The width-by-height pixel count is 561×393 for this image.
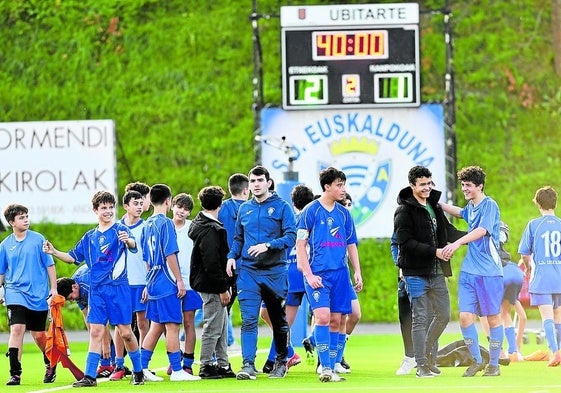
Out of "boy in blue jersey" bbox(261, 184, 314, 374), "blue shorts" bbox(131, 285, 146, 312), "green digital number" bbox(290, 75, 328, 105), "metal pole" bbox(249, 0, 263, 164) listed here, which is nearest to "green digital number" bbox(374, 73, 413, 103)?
"green digital number" bbox(290, 75, 328, 105)

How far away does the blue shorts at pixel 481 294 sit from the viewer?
14.1 m

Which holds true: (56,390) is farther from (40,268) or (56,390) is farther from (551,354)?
(551,354)

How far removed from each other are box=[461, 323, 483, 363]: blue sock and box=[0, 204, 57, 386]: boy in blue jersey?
3897 mm

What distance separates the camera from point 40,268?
15070mm

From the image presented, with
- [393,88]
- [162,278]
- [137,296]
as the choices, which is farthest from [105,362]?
[393,88]

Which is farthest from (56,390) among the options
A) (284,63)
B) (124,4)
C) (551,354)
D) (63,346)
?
(124,4)

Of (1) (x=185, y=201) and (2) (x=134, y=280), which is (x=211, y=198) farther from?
(2) (x=134, y=280)

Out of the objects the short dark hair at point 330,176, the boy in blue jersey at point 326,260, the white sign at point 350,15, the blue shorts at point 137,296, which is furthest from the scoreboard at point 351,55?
the short dark hair at point 330,176

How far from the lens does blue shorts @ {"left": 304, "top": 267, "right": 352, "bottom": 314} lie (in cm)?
1395

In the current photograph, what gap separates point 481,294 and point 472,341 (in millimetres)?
480

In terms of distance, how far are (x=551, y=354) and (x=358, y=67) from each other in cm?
1063

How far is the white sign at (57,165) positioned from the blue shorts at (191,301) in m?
12.9

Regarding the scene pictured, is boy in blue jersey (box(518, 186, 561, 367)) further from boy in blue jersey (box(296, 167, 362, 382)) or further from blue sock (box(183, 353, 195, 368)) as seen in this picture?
blue sock (box(183, 353, 195, 368))

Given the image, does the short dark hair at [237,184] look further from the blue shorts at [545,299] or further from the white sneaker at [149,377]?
the blue shorts at [545,299]
